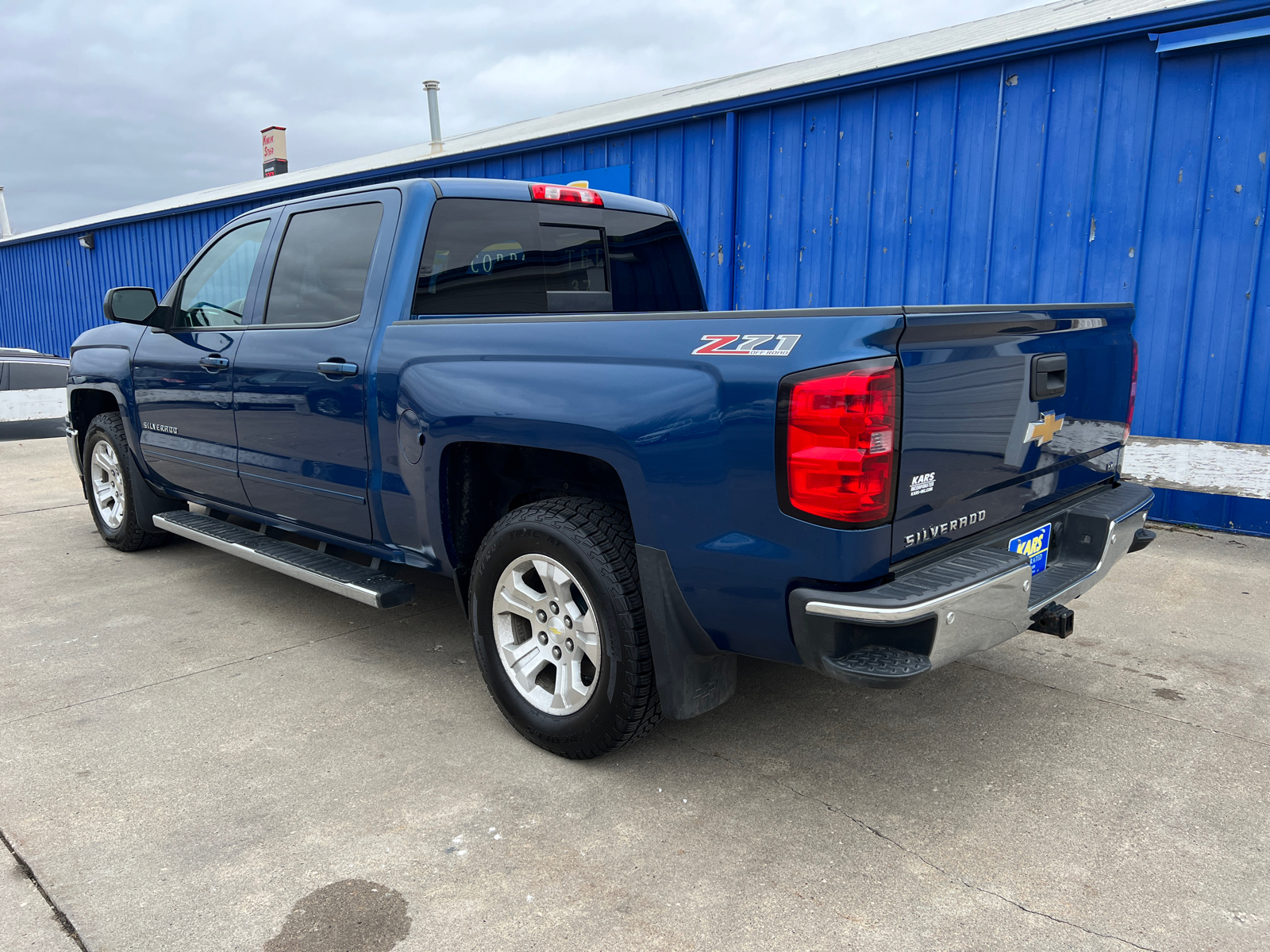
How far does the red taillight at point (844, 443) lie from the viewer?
2084 millimetres

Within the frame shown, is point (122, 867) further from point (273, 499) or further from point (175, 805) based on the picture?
point (273, 499)

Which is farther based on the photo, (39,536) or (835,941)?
(39,536)

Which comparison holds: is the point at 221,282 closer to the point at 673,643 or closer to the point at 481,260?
the point at 481,260

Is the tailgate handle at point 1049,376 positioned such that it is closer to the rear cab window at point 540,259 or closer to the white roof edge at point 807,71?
the rear cab window at point 540,259

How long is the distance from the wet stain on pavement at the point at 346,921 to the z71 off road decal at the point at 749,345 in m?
1.61

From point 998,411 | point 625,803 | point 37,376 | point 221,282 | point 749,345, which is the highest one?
point 221,282

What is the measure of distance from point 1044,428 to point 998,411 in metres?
0.34

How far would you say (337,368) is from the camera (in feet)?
10.9

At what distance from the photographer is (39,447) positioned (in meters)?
10.3

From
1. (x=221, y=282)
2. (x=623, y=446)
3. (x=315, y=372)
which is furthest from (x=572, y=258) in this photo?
(x=221, y=282)

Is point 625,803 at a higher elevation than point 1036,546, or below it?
below

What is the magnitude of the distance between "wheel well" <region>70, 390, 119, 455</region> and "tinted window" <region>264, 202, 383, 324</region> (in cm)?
222

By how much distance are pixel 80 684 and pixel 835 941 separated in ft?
9.92

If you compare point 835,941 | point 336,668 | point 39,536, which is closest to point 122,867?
point 336,668
